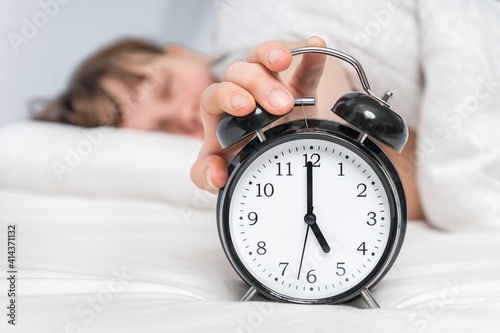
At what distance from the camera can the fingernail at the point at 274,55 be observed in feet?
2.58

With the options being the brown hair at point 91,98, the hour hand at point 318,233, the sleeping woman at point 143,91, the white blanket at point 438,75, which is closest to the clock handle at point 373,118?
the hour hand at point 318,233

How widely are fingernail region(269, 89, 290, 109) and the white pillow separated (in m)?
0.82

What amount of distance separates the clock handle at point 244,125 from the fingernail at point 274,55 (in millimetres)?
67

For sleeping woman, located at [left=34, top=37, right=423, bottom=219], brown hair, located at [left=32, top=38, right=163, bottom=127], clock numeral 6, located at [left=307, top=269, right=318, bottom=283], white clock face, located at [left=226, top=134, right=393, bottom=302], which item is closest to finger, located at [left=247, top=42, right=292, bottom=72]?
white clock face, located at [left=226, top=134, right=393, bottom=302]

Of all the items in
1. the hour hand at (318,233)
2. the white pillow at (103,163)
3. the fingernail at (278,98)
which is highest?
the fingernail at (278,98)

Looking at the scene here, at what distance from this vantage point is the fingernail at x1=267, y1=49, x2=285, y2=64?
787 millimetres

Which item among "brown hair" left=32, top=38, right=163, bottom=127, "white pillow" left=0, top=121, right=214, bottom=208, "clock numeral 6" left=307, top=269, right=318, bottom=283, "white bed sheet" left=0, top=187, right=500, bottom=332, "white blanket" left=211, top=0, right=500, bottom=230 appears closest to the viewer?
"white bed sheet" left=0, top=187, right=500, bottom=332

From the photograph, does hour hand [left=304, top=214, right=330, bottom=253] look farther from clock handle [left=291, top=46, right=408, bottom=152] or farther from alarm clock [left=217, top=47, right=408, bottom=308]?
clock handle [left=291, top=46, right=408, bottom=152]

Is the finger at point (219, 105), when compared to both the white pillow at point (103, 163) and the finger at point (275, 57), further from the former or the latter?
the white pillow at point (103, 163)

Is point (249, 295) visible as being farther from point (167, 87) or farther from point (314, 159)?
point (167, 87)

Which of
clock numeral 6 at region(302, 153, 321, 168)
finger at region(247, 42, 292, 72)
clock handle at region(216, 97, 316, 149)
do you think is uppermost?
finger at region(247, 42, 292, 72)

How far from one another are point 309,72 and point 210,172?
0.68ft

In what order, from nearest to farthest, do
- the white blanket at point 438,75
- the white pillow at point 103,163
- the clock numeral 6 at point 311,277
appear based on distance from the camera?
1. the clock numeral 6 at point 311,277
2. the white blanket at point 438,75
3. the white pillow at point 103,163

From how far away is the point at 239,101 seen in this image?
76 centimetres
